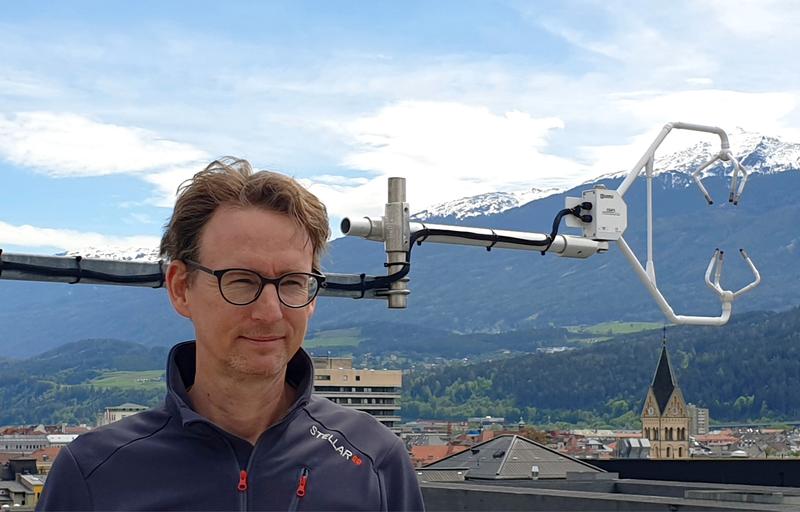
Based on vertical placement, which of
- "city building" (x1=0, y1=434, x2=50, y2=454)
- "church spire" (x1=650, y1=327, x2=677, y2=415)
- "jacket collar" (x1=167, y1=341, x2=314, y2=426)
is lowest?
"city building" (x1=0, y1=434, x2=50, y2=454)

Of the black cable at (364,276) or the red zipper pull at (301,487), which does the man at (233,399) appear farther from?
the black cable at (364,276)

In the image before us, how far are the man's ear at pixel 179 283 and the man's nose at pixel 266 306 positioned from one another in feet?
0.59

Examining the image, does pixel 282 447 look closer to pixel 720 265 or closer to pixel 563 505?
pixel 720 265

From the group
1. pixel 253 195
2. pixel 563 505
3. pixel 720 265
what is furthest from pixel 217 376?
pixel 563 505

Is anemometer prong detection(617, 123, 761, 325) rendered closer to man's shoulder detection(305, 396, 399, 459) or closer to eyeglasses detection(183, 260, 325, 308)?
man's shoulder detection(305, 396, 399, 459)

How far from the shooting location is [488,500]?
9.01 metres

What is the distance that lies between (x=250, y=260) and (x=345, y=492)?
459mm

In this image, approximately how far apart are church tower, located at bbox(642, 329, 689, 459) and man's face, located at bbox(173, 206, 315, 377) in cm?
13114

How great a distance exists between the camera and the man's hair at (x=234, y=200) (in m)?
2.39

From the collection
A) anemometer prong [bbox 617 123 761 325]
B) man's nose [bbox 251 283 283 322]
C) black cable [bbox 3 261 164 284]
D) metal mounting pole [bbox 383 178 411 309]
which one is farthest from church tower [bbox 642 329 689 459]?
man's nose [bbox 251 283 283 322]

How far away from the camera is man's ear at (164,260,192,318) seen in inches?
96.5

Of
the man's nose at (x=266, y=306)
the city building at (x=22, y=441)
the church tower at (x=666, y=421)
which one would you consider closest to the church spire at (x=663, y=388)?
the church tower at (x=666, y=421)

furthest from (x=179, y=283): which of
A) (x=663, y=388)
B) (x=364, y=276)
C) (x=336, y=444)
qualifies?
(x=663, y=388)

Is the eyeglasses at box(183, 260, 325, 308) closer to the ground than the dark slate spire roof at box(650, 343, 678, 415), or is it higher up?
higher up
